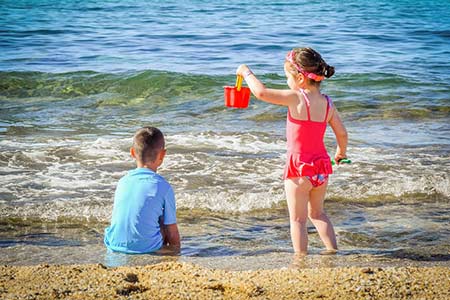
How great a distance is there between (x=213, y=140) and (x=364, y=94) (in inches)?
174

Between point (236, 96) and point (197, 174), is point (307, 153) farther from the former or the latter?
point (197, 174)

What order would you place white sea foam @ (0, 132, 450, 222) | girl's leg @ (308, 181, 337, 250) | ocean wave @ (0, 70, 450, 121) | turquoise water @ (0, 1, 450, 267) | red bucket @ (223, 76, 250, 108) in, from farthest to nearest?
ocean wave @ (0, 70, 450, 121) < white sea foam @ (0, 132, 450, 222) < turquoise water @ (0, 1, 450, 267) < girl's leg @ (308, 181, 337, 250) < red bucket @ (223, 76, 250, 108)

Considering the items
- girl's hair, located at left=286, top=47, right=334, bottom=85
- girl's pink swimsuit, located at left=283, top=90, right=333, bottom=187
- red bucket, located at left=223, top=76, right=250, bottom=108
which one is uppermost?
girl's hair, located at left=286, top=47, right=334, bottom=85

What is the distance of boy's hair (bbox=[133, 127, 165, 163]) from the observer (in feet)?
14.8

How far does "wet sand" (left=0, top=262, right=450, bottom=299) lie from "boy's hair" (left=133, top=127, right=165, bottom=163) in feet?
2.71

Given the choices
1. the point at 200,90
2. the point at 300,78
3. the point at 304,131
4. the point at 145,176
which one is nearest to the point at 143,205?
the point at 145,176

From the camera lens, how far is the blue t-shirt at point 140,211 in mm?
4477

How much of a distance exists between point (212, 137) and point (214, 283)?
16.8 ft

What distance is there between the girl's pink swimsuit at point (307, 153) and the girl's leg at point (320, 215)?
91mm

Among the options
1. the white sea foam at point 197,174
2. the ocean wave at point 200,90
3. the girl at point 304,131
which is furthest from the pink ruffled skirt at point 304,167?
the ocean wave at point 200,90

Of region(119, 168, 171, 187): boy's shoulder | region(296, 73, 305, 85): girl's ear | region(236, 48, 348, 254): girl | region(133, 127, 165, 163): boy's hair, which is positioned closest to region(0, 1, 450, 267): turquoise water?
region(236, 48, 348, 254): girl

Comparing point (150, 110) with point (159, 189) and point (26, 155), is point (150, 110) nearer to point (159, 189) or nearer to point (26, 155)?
point (26, 155)

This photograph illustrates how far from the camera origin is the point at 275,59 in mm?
15922

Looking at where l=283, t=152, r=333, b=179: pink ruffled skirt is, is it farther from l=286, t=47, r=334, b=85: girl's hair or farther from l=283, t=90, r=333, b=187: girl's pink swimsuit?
l=286, t=47, r=334, b=85: girl's hair
